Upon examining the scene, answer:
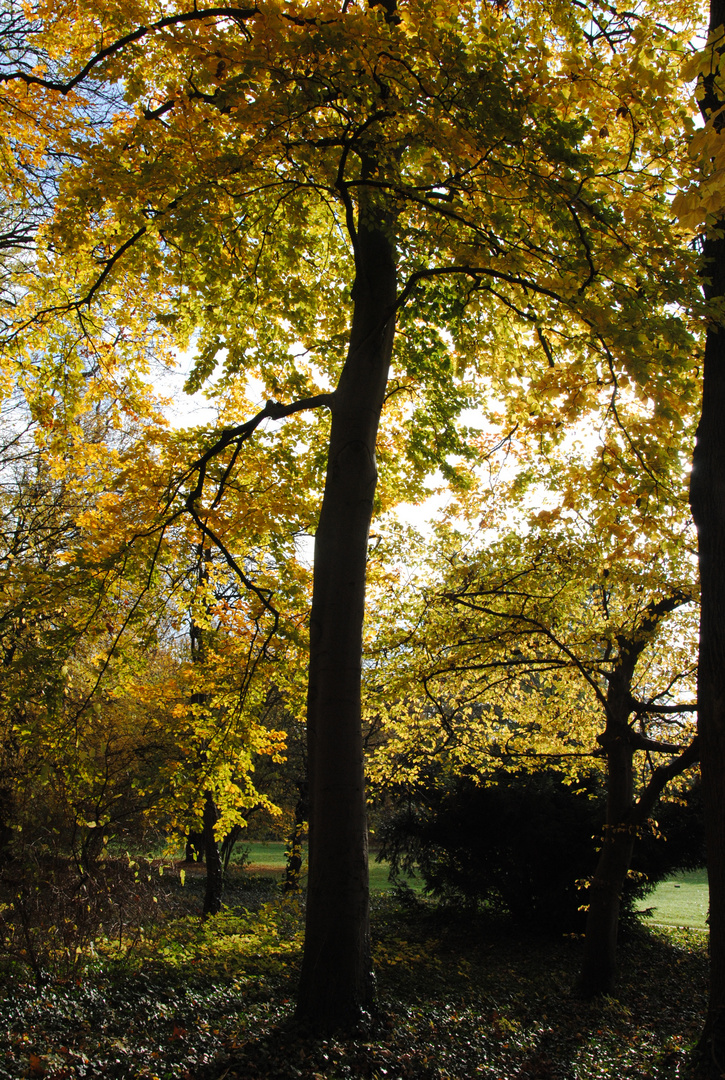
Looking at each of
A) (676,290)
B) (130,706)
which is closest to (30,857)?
(130,706)

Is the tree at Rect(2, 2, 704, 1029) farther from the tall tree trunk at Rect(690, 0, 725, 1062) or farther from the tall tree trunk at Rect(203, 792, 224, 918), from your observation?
the tall tree trunk at Rect(203, 792, 224, 918)

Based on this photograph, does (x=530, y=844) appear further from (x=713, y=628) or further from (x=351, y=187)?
(x=351, y=187)

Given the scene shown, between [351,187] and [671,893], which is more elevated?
[351,187]

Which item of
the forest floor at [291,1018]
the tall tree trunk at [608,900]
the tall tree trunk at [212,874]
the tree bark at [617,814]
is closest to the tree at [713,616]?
the forest floor at [291,1018]

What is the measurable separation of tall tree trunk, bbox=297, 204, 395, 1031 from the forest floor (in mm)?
389

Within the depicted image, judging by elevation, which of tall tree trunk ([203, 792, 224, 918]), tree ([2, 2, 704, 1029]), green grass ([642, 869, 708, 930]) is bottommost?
green grass ([642, 869, 708, 930])

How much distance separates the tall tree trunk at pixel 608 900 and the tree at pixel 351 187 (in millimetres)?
5293

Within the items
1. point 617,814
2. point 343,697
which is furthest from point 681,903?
point 343,697

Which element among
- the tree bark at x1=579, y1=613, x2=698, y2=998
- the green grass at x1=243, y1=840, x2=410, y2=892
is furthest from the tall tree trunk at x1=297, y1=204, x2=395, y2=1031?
the green grass at x1=243, y1=840, x2=410, y2=892

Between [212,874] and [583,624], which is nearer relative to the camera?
[583,624]

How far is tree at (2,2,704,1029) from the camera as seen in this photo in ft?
13.1

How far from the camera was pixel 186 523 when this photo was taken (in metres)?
7.61

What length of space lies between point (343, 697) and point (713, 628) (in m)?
2.70

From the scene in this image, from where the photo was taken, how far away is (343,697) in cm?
518
